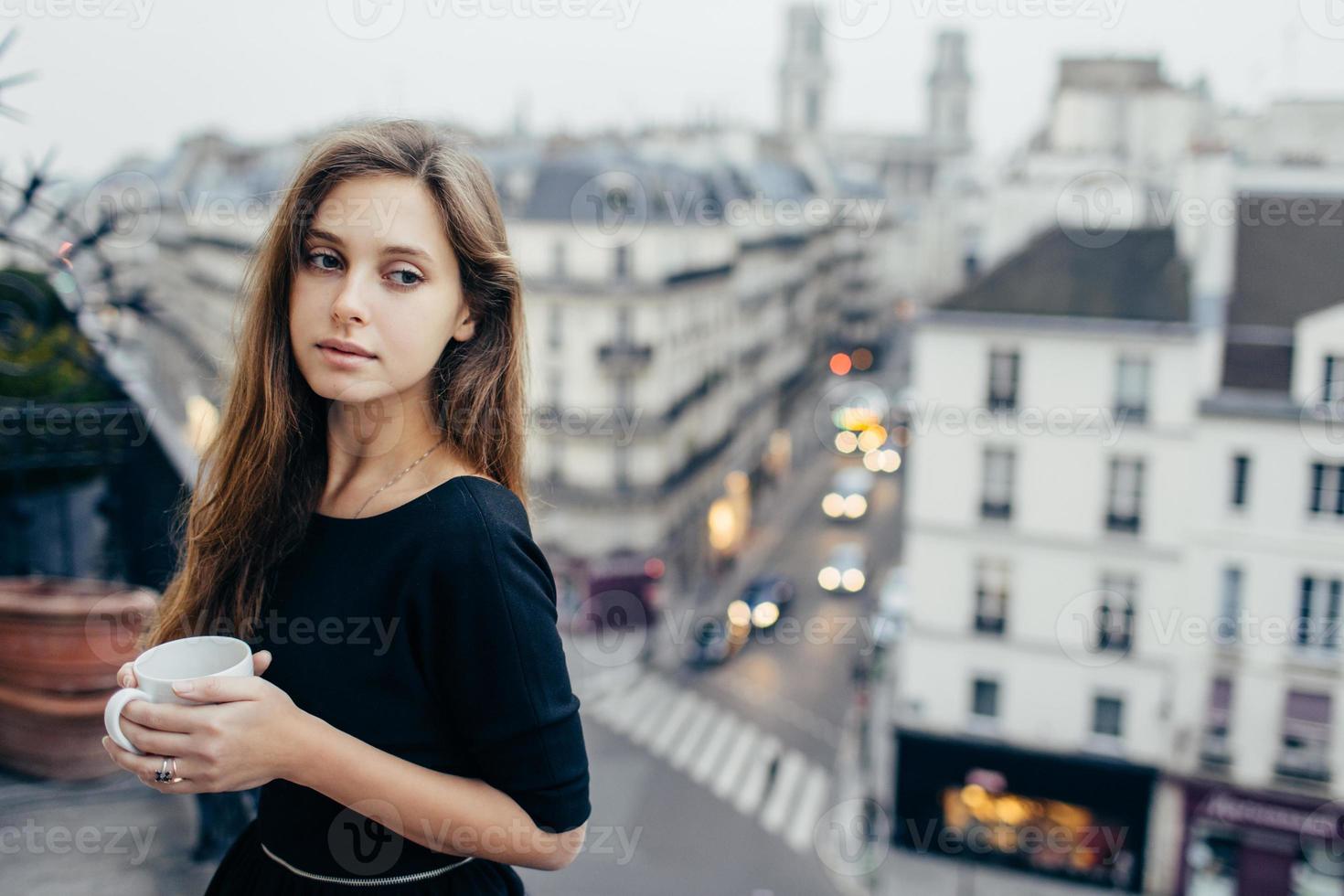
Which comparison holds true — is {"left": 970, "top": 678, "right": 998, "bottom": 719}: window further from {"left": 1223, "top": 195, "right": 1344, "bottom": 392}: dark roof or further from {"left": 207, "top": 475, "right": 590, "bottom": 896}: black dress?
{"left": 207, "top": 475, "right": 590, "bottom": 896}: black dress

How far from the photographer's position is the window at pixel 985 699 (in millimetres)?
11328

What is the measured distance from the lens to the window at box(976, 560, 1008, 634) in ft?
36.1

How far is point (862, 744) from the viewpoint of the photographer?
13.3m

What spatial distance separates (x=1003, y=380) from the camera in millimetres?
10570

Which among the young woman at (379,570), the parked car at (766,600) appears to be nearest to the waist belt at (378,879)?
the young woman at (379,570)

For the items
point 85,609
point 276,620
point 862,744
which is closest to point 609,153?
point 862,744

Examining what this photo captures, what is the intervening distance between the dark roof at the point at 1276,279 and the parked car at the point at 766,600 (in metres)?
8.36

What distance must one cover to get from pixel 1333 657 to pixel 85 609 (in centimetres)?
1059

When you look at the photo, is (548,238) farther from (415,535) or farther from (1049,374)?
(415,535)

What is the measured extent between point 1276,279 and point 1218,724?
4.40 m
